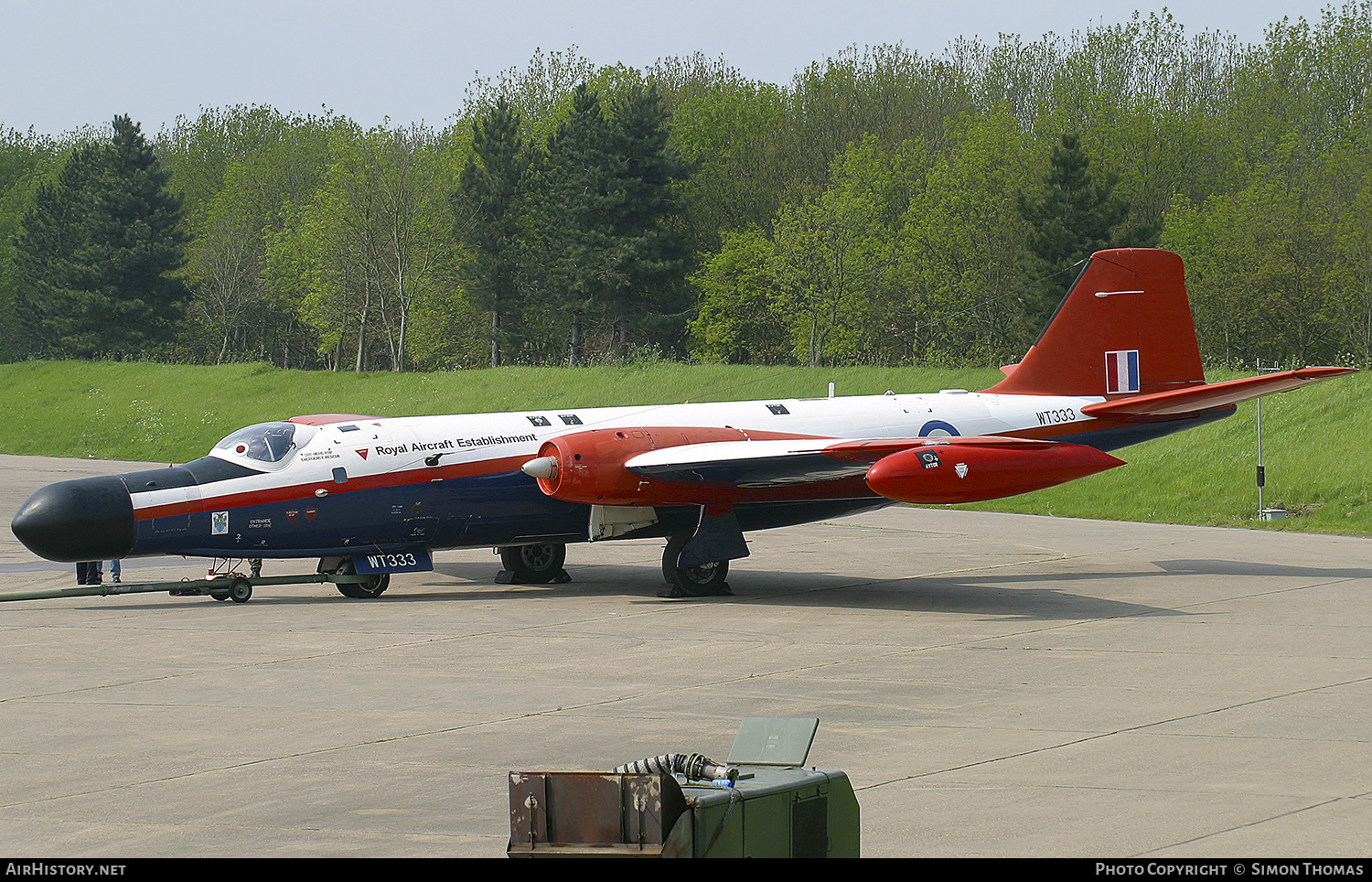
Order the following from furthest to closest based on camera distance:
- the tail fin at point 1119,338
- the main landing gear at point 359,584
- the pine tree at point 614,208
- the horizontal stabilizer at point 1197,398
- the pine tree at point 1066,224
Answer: the pine tree at point 614,208 < the pine tree at point 1066,224 < the tail fin at point 1119,338 < the horizontal stabilizer at point 1197,398 < the main landing gear at point 359,584

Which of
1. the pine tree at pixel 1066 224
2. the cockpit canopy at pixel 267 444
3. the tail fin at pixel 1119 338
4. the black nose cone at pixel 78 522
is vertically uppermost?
the pine tree at pixel 1066 224

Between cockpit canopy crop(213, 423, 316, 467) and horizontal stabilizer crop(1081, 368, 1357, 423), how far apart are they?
40.7 ft

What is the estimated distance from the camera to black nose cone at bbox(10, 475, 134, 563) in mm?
16031

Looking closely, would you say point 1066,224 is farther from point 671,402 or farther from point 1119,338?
point 1119,338

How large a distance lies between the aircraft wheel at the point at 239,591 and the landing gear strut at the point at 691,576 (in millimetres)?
5817

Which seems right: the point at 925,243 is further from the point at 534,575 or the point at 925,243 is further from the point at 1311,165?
the point at 534,575

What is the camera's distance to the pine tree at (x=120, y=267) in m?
67.3

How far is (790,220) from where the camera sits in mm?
59188

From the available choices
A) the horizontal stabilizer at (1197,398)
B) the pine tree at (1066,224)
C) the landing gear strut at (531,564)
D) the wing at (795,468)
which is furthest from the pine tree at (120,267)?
the horizontal stabilizer at (1197,398)

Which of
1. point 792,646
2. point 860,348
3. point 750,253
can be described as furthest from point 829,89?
point 792,646

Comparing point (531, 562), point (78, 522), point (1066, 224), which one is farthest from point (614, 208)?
point (78, 522)

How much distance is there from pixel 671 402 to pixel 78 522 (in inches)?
1216

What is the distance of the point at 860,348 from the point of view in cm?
5975

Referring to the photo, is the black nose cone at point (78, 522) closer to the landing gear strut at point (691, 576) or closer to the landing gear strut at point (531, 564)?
the landing gear strut at point (531, 564)
